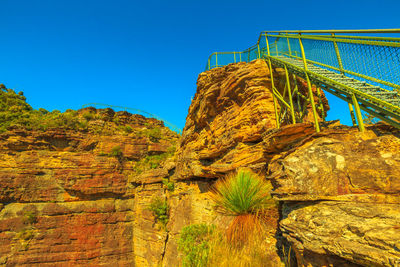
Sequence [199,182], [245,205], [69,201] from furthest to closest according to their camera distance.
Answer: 1. [69,201]
2. [199,182]
3. [245,205]

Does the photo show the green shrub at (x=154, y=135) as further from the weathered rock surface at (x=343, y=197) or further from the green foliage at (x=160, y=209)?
the weathered rock surface at (x=343, y=197)

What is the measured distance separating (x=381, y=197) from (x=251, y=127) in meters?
6.36

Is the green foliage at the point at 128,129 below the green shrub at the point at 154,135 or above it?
above

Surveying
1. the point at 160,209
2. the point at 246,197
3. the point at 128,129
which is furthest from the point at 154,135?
the point at 246,197

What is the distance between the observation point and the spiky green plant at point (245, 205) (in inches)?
233

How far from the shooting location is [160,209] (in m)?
15.7

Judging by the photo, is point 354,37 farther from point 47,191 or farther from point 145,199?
point 47,191

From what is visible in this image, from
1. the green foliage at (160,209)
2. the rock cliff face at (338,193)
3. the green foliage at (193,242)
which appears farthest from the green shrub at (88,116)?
the rock cliff face at (338,193)

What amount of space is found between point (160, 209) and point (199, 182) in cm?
468

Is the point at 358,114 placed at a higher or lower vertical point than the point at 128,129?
lower

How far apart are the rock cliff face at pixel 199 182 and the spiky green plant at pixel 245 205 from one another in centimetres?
48

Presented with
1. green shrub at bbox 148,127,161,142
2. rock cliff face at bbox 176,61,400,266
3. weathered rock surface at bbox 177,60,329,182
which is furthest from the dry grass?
green shrub at bbox 148,127,161,142

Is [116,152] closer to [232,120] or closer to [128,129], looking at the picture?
[128,129]

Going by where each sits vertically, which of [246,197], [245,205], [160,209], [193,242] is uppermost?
[246,197]
